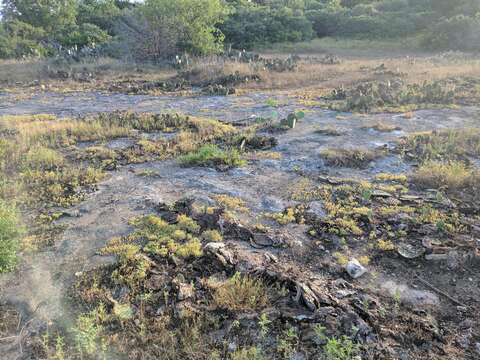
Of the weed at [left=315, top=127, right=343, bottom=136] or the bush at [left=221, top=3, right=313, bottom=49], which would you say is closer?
the weed at [left=315, top=127, right=343, bottom=136]

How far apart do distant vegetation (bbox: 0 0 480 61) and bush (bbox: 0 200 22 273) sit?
1813 cm

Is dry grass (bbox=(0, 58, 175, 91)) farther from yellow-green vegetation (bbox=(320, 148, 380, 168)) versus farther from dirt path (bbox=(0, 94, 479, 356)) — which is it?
yellow-green vegetation (bbox=(320, 148, 380, 168))

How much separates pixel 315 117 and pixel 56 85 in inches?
457

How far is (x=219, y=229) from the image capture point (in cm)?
508

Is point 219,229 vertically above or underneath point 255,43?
underneath

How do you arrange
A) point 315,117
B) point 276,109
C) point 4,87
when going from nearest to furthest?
point 315,117
point 276,109
point 4,87

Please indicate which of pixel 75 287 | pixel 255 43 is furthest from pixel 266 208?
pixel 255 43

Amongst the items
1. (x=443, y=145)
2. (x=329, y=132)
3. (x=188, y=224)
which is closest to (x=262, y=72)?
(x=329, y=132)

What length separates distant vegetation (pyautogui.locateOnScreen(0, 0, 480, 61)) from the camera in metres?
21.4

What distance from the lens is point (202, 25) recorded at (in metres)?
21.5

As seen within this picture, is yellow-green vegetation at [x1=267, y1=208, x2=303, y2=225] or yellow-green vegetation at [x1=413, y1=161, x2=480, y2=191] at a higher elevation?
yellow-green vegetation at [x1=413, y1=161, x2=480, y2=191]

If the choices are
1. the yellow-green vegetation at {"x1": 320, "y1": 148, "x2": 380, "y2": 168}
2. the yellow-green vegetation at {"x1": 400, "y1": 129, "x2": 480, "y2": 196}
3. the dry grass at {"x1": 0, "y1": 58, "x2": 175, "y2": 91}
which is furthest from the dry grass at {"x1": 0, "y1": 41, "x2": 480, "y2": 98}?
the yellow-green vegetation at {"x1": 320, "y1": 148, "x2": 380, "y2": 168}

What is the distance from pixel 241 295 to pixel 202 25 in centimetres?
2009

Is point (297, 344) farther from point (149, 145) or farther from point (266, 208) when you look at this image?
point (149, 145)
